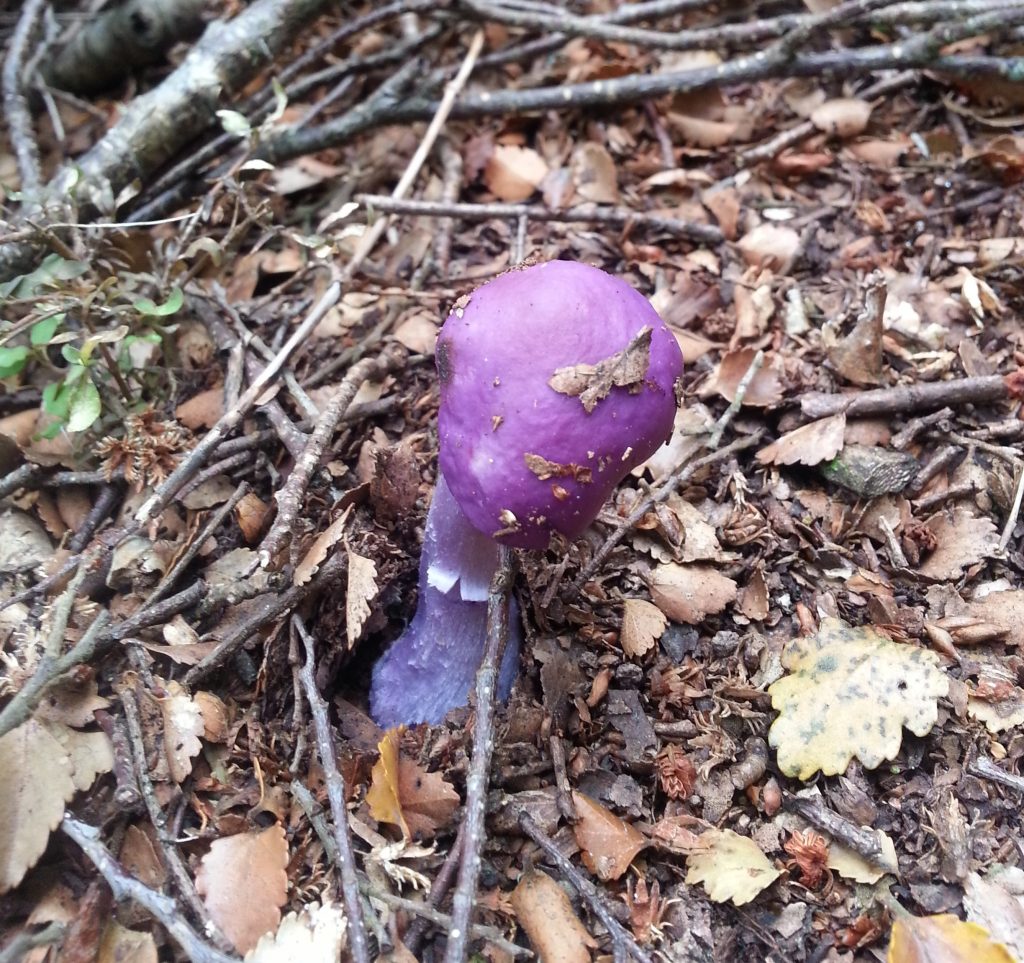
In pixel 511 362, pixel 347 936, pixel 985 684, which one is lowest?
pixel 985 684

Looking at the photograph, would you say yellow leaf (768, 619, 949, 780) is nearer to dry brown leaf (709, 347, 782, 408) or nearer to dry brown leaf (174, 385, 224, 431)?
dry brown leaf (709, 347, 782, 408)

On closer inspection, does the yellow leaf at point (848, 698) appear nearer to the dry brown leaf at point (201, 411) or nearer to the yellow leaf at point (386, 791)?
the yellow leaf at point (386, 791)

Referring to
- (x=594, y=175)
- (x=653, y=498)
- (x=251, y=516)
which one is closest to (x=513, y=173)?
(x=594, y=175)

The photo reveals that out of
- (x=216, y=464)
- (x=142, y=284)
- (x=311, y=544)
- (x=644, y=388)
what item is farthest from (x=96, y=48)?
(x=644, y=388)

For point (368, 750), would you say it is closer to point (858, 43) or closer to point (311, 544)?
point (311, 544)

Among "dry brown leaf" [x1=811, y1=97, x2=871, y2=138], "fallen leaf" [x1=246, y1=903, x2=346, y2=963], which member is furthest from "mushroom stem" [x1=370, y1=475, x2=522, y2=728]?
"dry brown leaf" [x1=811, y1=97, x2=871, y2=138]

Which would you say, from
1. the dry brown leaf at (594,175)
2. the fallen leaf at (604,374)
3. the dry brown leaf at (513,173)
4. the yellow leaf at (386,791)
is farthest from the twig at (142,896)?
the dry brown leaf at (594,175)

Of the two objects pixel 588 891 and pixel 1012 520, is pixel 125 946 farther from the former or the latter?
pixel 1012 520
